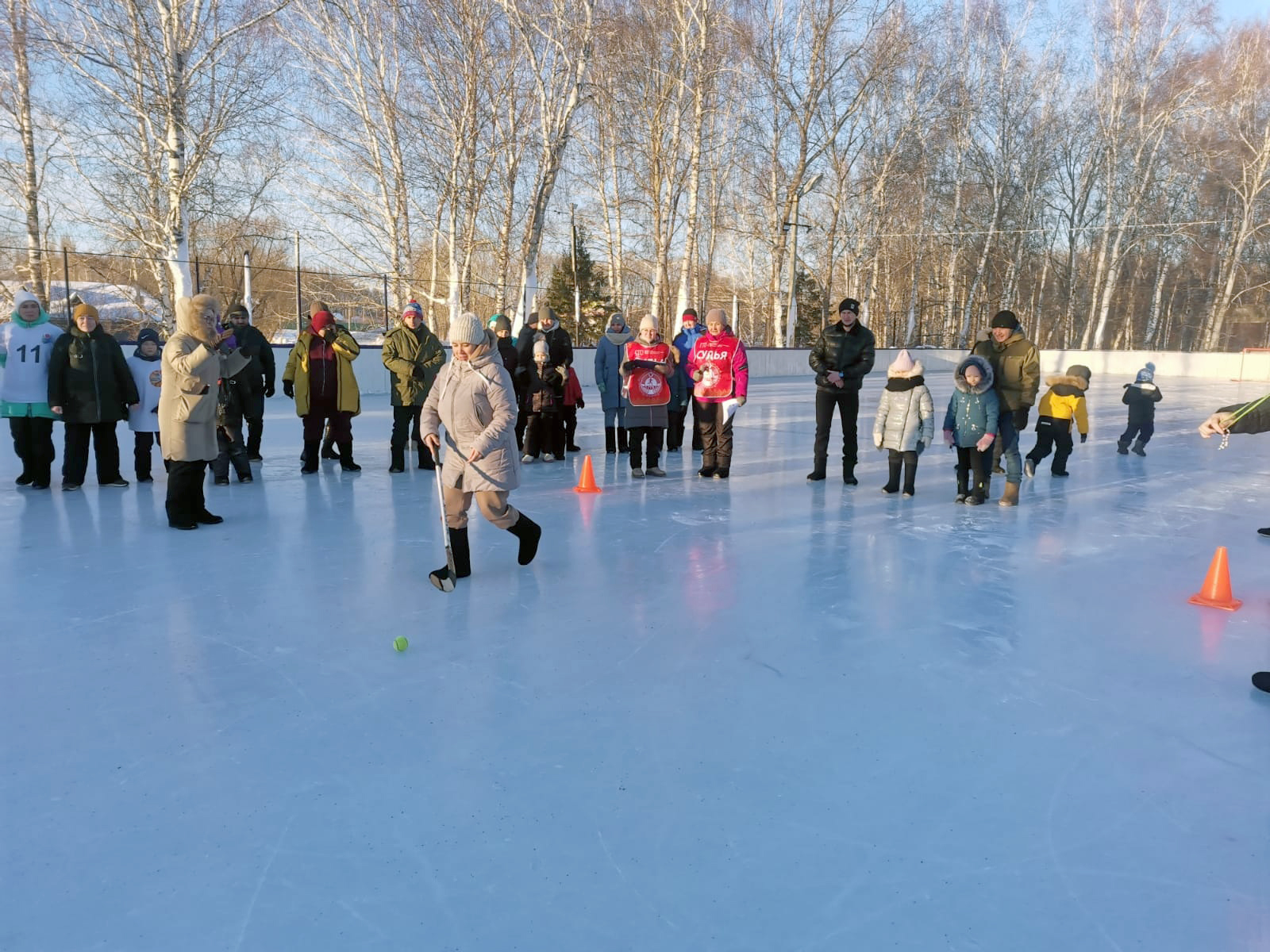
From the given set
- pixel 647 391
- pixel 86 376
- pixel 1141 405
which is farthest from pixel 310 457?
pixel 1141 405

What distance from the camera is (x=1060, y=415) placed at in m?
8.11

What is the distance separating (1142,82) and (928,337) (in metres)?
15.2

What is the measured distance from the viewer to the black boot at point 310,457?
8062 mm

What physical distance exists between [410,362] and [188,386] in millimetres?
2520

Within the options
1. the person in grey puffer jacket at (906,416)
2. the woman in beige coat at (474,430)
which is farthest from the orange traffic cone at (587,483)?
the woman in beige coat at (474,430)

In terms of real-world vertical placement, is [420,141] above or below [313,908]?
above

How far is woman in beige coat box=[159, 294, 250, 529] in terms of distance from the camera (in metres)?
5.65

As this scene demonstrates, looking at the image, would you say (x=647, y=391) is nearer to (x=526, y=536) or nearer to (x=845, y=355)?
(x=845, y=355)

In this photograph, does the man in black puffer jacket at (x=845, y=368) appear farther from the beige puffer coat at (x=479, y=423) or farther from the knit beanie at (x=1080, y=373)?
the beige puffer coat at (x=479, y=423)

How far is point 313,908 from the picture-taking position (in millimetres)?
2098

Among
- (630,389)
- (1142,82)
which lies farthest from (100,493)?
(1142,82)

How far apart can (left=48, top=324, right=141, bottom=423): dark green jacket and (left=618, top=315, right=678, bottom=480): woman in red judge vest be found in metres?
4.09

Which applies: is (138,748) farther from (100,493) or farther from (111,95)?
(111,95)

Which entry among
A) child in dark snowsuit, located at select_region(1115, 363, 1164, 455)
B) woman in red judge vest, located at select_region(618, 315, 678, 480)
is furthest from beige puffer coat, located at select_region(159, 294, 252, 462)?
child in dark snowsuit, located at select_region(1115, 363, 1164, 455)
